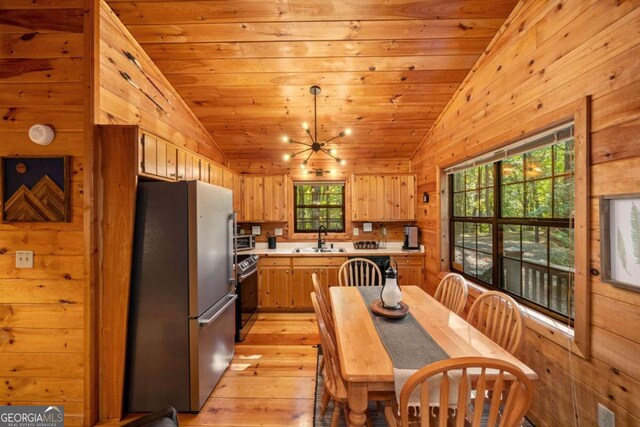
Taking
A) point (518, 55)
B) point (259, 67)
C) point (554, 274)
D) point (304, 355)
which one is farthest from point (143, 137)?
point (554, 274)

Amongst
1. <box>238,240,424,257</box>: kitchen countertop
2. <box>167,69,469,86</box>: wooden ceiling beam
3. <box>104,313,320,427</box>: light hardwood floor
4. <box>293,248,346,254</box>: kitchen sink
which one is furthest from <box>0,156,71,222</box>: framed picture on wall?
<box>293,248,346,254</box>: kitchen sink

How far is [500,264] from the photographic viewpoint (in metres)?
2.55

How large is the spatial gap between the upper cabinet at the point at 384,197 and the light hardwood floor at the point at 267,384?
1.92 metres

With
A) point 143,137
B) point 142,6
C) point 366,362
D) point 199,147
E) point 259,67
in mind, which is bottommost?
point 366,362

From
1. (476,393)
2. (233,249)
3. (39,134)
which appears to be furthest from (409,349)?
(39,134)

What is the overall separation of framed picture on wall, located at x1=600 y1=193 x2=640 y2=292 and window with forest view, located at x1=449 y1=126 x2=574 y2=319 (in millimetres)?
308

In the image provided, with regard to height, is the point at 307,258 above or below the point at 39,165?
below

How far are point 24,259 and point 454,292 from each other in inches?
127

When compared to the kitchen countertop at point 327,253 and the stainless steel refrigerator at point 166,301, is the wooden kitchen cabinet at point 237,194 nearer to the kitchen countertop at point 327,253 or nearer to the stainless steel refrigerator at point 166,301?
the kitchen countertop at point 327,253

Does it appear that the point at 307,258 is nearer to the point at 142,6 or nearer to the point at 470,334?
the point at 470,334

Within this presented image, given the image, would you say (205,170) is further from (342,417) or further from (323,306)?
(342,417)

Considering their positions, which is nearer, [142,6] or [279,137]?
[142,6]

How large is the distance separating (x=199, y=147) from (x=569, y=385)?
4053 mm

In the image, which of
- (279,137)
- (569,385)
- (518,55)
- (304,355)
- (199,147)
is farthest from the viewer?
(279,137)
